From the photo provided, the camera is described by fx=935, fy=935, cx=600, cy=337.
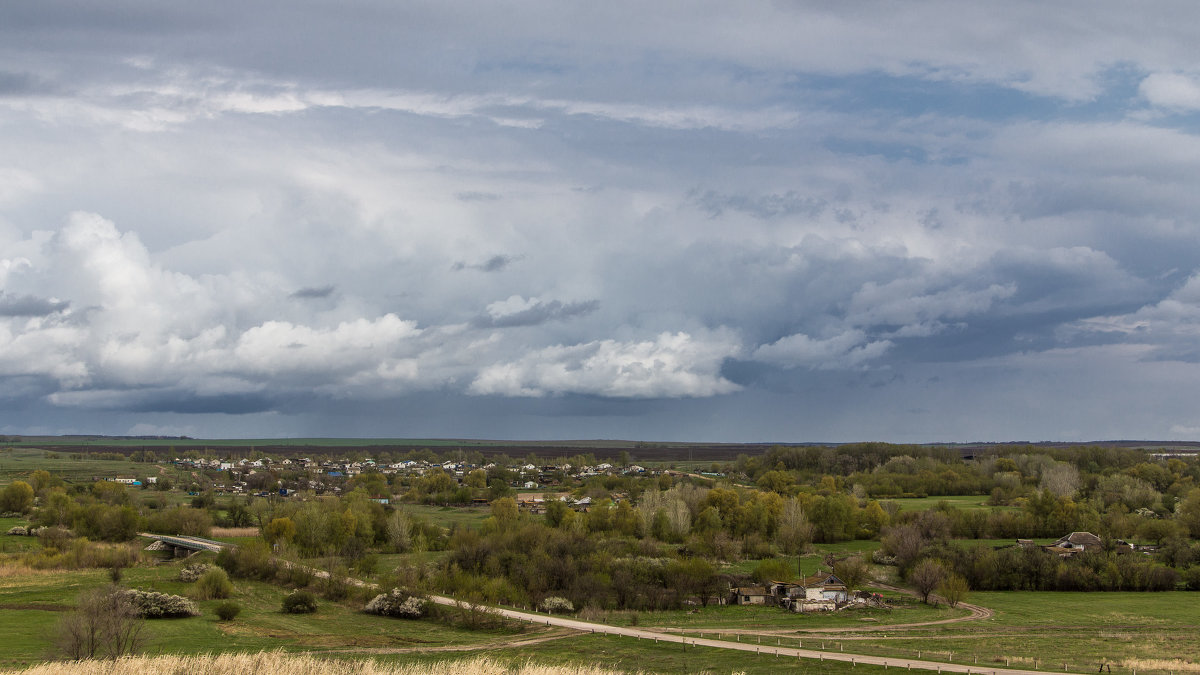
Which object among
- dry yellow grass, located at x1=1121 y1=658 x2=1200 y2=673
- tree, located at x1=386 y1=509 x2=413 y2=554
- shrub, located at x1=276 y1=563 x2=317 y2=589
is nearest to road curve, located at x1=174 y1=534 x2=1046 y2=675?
dry yellow grass, located at x1=1121 y1=658 x2=1200 y2=673

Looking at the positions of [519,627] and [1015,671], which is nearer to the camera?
[1015,671]

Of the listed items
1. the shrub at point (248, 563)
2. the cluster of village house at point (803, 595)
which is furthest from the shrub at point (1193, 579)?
the shrub at point (248, 563)

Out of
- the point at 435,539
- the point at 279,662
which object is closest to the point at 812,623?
the point at 279,662

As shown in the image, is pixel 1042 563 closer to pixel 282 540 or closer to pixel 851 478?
pixel 282 540

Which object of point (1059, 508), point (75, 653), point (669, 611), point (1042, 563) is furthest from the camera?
point (1059, 508)

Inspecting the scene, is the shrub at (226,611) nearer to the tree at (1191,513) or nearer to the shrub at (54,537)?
the shrub at (54,537)

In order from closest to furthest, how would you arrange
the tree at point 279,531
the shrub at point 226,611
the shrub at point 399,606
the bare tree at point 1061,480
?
the shrub at point 226,611 < the shrub at point 399,606 < the tree at point 279,531 < the bare tree at point 1061,480

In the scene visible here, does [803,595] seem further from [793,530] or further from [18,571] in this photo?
[18,571]

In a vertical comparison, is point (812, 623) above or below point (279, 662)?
below
